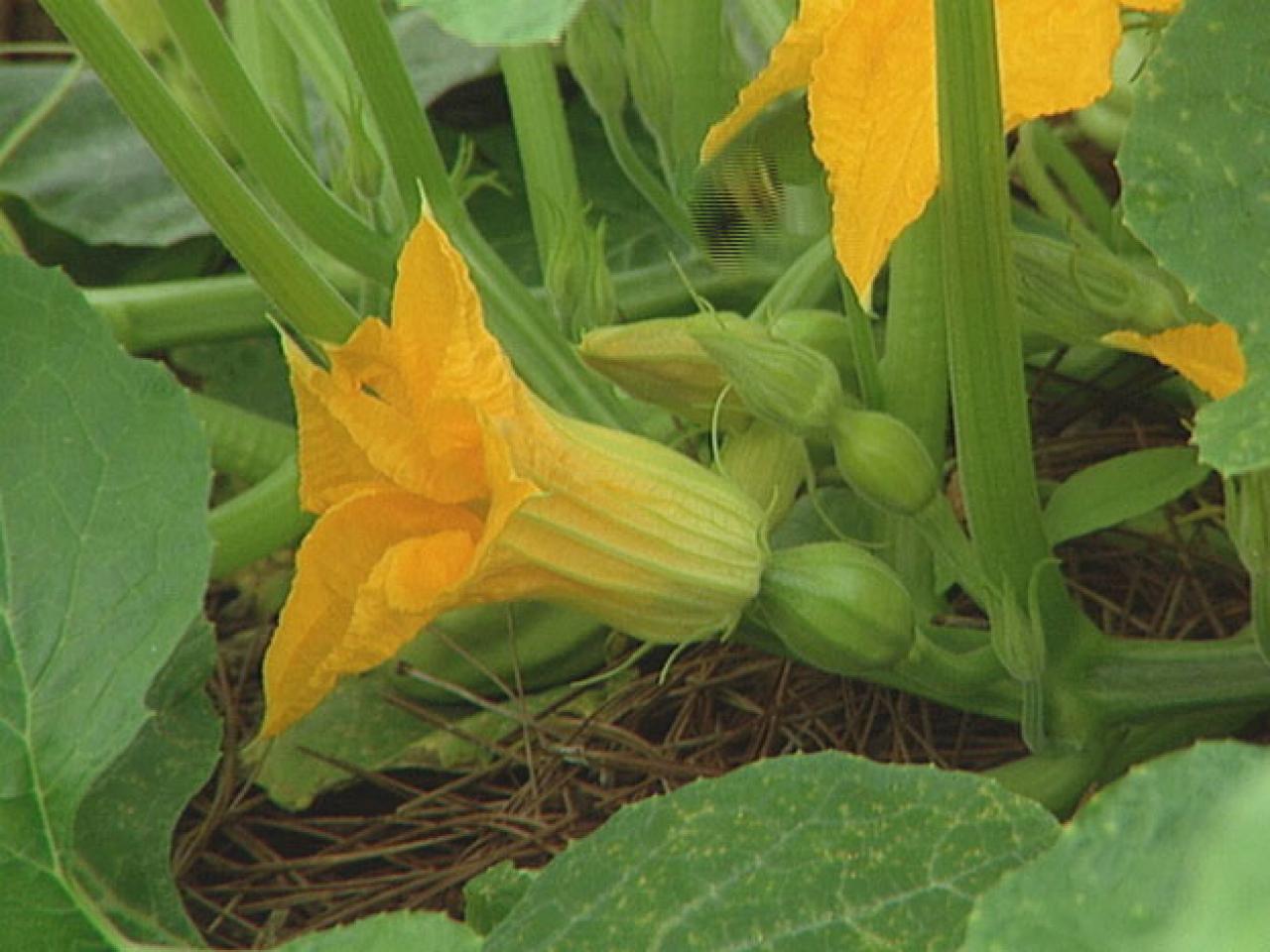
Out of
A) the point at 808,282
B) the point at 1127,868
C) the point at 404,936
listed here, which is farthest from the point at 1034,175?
the point at 1127,868

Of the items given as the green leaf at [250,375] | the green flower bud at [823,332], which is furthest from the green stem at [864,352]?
the green leaf at [250,375]

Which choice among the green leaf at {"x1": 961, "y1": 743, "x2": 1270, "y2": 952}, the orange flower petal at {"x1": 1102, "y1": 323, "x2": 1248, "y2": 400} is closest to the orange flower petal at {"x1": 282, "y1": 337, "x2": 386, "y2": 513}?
the orange flower petal at {"x1": 1102, "y1": 323, "x2": 1248, "y2": 400}

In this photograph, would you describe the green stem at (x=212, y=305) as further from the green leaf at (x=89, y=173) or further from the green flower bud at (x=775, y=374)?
the green flower bud at (x=775, y=374)

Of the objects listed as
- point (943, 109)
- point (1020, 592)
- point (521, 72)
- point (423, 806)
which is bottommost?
point (423, 806)

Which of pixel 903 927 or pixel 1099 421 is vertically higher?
pixel 903 927

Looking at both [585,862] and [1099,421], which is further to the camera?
[1099,421]

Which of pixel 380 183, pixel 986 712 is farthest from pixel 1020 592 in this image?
pixel 380 183

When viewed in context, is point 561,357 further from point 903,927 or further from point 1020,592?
point 903,927
